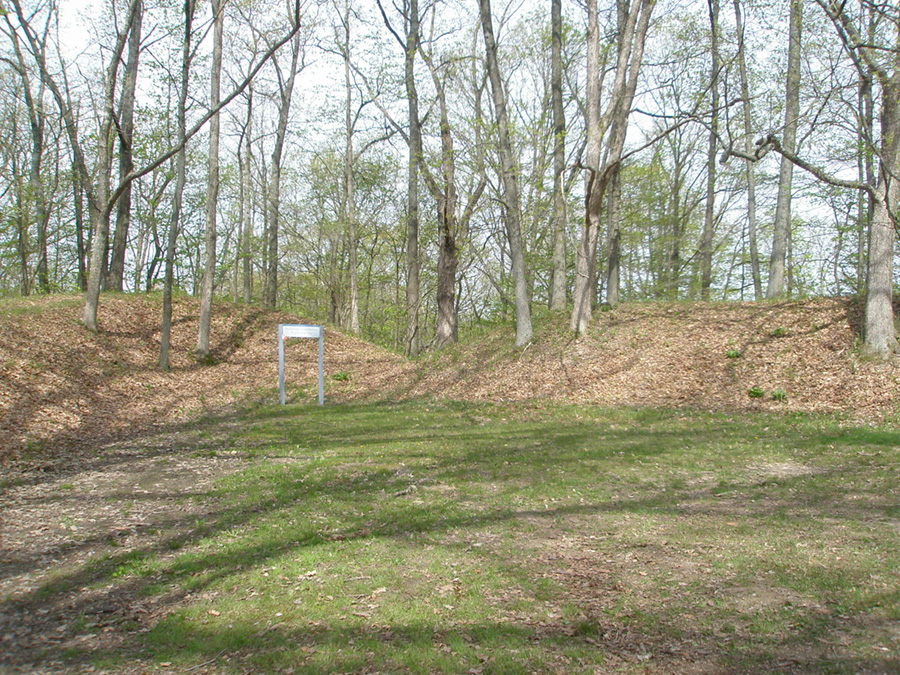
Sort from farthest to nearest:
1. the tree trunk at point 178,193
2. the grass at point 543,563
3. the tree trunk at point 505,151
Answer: the tree trunk at point 505,151, the tree trunk at point 178,193, the grass at point 543,563

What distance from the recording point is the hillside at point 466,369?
10.5 m

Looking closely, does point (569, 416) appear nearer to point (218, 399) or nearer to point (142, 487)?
point (142, 487)

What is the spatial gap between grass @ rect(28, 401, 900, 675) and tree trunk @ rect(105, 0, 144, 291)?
10091 mm

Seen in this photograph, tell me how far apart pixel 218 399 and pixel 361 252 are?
63.8 ft

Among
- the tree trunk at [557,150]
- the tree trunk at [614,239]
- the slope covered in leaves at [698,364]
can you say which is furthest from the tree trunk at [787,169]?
the tree trunk at [557,150]

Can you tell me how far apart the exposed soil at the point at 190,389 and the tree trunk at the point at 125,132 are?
2.12 m

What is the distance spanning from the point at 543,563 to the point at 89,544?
4409mm

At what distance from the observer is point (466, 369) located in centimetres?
1555

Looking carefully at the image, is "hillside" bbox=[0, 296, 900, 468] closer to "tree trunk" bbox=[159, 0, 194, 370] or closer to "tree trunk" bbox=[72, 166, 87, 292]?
"tree trunk" bbox=[159, 0, 194, 370]

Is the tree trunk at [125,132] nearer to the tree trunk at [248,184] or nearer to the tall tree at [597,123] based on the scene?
the tree trunk at [248,184]

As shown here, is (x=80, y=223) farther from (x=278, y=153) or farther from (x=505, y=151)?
(x=505, y=151)

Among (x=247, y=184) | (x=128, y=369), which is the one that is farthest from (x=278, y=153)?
(x=128, y=369)

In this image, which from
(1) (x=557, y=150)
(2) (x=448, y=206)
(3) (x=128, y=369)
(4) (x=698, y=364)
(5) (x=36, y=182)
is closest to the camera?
(4) (x=698, y=364)

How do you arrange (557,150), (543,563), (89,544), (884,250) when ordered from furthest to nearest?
(557,150), (884,250), (89,544), (543,563)
